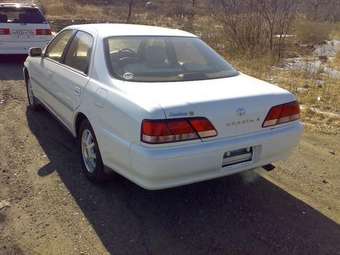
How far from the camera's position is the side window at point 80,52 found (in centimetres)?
389

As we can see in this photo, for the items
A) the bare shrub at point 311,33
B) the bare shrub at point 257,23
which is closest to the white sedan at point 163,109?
the bare shrub at point 257,23

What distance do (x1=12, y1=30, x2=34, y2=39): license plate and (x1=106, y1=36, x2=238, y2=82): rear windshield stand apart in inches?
265

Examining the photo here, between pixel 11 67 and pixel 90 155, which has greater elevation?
pixel 90 155

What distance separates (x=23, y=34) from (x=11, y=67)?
899 millimetres

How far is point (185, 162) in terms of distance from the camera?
9.48 feet

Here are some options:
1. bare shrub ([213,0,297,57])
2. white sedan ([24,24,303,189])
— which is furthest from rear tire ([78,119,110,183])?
bare shrub ([213,0,297,57])

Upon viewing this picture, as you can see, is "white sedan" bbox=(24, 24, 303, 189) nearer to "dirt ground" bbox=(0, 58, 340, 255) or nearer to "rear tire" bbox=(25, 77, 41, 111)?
"dirt ground" bbox=(0, 58, 340, 255)

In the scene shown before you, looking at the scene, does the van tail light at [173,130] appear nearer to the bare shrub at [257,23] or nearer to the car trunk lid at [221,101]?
the car trunk lid at [221,101]

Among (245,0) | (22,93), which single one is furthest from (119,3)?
(22,93)

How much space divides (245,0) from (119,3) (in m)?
34.4

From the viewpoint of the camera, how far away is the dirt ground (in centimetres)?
292

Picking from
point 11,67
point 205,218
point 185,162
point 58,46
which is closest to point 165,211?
point 205,218

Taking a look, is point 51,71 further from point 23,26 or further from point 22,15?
point 22,15

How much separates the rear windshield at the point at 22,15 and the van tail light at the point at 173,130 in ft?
26.6
